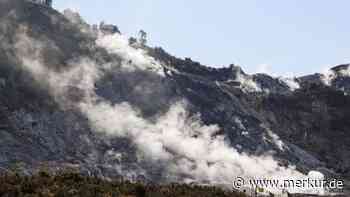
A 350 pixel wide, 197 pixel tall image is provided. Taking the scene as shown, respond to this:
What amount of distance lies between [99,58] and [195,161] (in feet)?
77.1

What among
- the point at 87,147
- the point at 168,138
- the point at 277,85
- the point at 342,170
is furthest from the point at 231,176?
the point at 277,85

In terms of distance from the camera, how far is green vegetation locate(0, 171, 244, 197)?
16.8 meters

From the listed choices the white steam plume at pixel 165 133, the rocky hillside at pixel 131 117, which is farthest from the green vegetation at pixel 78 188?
the white steam plume at pixel 165 133

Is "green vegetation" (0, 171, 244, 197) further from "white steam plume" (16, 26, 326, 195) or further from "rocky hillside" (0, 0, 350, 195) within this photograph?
"white steam plume" (16, 26, 326, 195)

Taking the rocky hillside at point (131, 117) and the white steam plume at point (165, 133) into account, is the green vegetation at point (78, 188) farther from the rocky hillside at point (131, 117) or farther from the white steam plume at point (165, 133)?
the white steam plume at point (165, 133)

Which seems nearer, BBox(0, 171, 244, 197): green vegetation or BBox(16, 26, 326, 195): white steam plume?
BBox(0, 171, 244, 197): green vegetation

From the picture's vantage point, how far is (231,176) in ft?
215

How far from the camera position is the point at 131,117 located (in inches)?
2692

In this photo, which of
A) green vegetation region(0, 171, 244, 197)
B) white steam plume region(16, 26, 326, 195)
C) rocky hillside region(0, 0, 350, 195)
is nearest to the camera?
green vegetation region(0, 171, 244, 197)

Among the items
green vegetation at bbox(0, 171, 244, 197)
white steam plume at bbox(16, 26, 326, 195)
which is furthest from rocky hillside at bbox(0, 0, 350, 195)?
green vegetation at bbox(0, 171, 244, 197)

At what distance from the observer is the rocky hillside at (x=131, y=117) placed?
57281 mm

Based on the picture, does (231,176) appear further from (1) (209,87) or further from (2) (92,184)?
(2) (92,184)

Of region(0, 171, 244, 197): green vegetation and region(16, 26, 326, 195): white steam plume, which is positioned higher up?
region(16, 26, 326, 195): white steam plume

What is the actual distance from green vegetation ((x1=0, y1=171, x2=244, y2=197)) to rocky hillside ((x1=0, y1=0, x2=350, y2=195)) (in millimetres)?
29154
